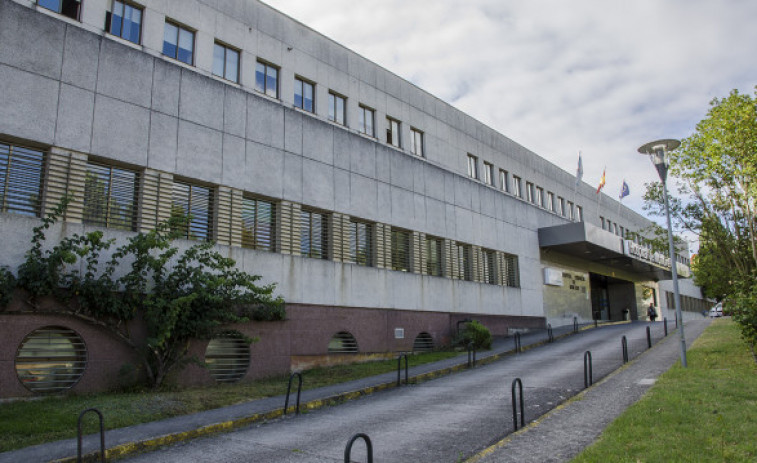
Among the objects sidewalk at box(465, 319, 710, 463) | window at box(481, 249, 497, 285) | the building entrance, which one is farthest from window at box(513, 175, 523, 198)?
sidewalk at box(465, 319, 710, 463)

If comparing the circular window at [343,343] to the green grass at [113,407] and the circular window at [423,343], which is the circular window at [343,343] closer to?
the green grass at [113,407]

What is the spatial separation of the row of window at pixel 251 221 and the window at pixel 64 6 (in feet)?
12.9

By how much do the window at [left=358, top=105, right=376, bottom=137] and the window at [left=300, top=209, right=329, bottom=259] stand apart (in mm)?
4781

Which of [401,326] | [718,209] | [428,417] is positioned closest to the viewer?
[428,417]

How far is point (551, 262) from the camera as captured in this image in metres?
34.9

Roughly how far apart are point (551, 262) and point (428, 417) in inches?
1026

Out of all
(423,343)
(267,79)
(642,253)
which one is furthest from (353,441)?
(642,253)

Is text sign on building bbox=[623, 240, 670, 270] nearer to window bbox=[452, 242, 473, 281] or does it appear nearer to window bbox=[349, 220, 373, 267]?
window bbox=[452, 242, 473, 281]

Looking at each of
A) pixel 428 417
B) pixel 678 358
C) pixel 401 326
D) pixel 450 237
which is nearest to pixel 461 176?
pixel 450 237

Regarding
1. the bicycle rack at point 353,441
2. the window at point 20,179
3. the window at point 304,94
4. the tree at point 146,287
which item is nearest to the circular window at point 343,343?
the tree at point 146,287

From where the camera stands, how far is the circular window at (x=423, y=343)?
22.8 m

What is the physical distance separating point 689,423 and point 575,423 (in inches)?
68.2

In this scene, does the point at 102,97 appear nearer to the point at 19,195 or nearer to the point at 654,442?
the point at 19,195

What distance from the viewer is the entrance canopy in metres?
32.5
